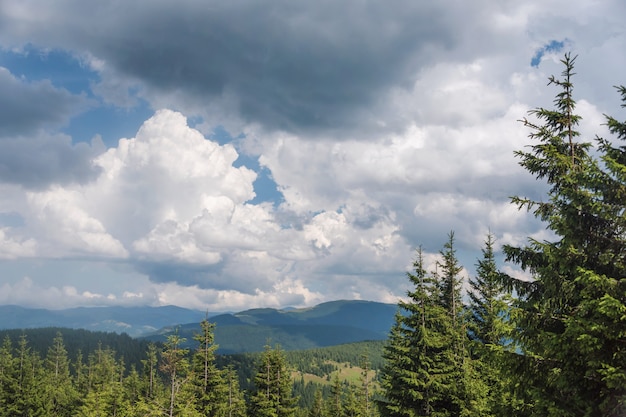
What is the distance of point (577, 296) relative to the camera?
11.6 metres

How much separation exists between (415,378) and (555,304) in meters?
12.7

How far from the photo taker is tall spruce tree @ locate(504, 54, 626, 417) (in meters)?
10.4

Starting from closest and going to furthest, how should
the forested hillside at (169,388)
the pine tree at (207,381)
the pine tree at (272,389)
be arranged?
the forested hillside at (169,388) < the pine tree at (207,381) < the pine tree at (272,389)

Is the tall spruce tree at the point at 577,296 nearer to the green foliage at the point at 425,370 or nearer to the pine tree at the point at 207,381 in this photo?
the green foliage at the point at 425,370

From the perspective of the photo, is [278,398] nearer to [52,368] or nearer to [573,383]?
[573,383]

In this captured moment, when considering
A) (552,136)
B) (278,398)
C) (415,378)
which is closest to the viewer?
(552,136)

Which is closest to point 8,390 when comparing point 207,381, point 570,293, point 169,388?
point 169,388

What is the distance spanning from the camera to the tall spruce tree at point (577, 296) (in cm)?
1038

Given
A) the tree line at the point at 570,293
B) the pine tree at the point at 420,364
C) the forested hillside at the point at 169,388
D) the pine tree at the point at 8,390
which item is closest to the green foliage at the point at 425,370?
the pine tree at the point at 420,364

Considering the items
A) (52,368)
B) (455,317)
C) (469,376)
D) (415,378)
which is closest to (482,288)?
(455,317)

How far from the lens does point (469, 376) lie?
2384 cm

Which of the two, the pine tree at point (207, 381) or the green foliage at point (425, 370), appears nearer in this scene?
the green foliage at point (425, 370)

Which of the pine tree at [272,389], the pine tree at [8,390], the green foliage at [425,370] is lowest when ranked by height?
the pine tree at [8,390]

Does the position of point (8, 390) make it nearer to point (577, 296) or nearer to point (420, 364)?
point (420, 364)
